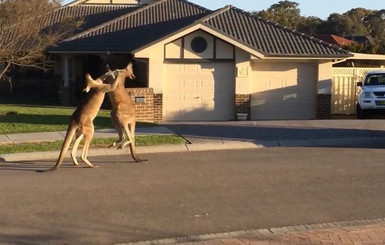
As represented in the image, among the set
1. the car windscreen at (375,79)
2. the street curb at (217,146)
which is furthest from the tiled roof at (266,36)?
the street curb at (217,146)

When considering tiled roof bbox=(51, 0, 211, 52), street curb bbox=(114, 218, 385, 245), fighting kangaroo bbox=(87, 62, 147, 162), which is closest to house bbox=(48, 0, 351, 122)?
tiled roof bbox=(51, 0, 211, 52)

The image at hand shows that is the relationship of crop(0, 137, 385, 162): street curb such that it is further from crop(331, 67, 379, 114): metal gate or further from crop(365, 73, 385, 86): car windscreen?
crop(331, 67, 379, 114): metal gate

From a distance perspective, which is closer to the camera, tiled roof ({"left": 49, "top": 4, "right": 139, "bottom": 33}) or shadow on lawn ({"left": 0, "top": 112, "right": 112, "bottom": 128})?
shadow on lawn ({"left": 0, "top": 112, "right": 112, "bottom": 128})

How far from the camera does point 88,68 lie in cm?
3412

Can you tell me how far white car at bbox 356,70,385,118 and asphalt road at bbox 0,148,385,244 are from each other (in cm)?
1187

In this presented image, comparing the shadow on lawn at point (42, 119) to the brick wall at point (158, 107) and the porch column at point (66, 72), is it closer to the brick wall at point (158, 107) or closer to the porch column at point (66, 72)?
the brick wall at point (158, 107)

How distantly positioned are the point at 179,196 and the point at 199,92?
15926mm

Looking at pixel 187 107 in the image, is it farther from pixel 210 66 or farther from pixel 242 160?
pixel 242 160

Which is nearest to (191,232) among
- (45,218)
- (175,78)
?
(45,218)

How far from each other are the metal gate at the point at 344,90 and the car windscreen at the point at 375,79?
5.76 ft

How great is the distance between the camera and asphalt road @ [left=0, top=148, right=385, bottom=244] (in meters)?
8.66

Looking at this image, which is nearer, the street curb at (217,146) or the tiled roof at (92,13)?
the street curb at (217,146)

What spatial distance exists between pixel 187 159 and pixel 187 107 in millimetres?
11852

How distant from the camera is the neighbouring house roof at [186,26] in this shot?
88.4ft
